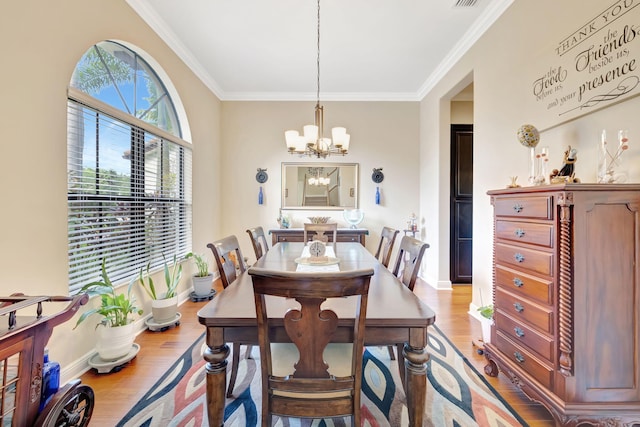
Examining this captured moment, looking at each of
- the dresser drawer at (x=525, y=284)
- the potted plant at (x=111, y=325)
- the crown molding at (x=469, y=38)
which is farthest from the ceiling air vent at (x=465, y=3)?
the potted plant at (x=111, y=325)

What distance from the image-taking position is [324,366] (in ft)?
3.36

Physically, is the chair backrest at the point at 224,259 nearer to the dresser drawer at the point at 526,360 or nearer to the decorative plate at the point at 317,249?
the decorative plate at the point at 317,249

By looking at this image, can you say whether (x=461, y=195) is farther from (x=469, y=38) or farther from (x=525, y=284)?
(x=525, y=284)

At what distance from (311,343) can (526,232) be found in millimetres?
1401

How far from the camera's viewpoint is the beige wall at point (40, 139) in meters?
1.44

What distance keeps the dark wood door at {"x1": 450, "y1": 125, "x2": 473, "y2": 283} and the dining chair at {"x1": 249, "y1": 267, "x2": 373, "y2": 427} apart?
342 centimetres

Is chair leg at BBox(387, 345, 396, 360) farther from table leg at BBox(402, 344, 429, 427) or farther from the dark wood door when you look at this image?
the dark wood door

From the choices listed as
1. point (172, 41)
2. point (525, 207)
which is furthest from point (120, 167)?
point (525, 207)

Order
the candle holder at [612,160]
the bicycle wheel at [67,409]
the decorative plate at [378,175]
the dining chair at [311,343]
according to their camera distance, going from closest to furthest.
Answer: the dining chair at [311,343] < the bicycle wheel at [67,409] < the candle holder at [612,160] < the decorative plate at [378,175]

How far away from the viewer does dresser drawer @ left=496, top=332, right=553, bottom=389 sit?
55.4 inches

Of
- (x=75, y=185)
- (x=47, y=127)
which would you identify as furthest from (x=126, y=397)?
(x=47, y=127)

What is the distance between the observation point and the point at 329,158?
4.38m

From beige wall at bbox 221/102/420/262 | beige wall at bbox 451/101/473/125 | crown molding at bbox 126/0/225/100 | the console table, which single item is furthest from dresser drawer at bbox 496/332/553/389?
crown molding at bbox 126/0/225/100

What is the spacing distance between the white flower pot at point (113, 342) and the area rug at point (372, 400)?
1.26 ft
